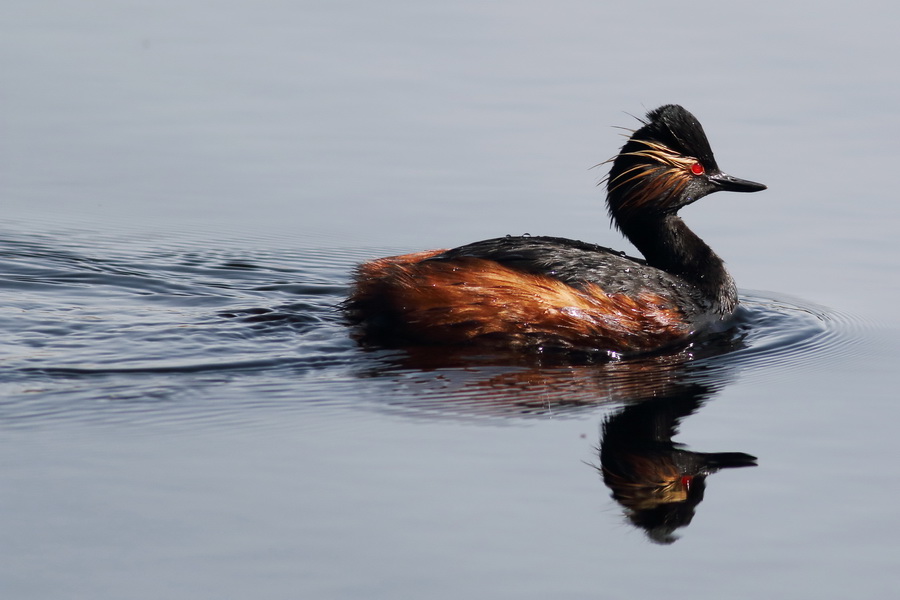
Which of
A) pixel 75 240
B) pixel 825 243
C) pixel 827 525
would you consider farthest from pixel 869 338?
pixel 75 240

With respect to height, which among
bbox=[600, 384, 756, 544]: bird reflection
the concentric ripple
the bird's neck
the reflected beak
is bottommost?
bbox=[600, 384, 756, 544]: bird reflection

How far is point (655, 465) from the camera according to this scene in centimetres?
703

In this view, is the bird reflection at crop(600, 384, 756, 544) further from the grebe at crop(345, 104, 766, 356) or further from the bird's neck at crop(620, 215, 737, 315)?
the bird's neck at crop(620, 215, 737, 315)

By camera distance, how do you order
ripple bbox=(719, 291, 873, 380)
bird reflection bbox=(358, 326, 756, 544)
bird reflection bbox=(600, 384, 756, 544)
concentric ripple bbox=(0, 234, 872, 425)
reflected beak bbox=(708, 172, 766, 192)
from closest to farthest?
bird reflection bbox=(600, 384, 756, 544) < bird reflection bbox=(358, 326, 756, 544) < concentric ripple bbox=(0, 234, 872, 425) < ripple bbox=(719, 291, 873, 380) < reflected beak bbox=(708, 172, 766, 192)

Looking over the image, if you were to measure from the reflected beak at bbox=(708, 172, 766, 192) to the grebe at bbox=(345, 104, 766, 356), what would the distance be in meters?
0.37

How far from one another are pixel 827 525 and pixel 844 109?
8199 millimetres

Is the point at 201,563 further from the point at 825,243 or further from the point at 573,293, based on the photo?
the point at 825,243

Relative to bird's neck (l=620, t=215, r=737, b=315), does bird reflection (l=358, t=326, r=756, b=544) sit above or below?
below

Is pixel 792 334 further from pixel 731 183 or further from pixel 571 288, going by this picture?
pixel 571 288

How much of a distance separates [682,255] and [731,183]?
79cm

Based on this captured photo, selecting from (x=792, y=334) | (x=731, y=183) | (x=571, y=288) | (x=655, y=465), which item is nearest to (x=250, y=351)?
(x=571, y=288)

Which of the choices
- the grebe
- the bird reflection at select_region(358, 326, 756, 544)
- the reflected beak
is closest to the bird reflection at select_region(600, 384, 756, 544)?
the bird reflection at select_region(358, 326, 756, 544)

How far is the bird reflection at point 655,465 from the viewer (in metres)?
6.41

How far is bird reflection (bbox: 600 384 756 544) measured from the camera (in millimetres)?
6406
